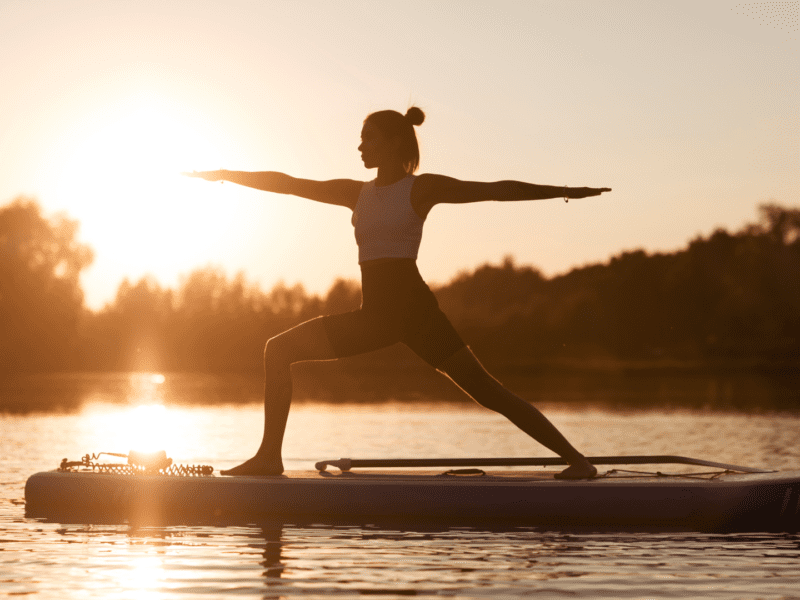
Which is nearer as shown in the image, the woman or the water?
the water

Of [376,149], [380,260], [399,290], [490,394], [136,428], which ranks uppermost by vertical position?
[376,149]

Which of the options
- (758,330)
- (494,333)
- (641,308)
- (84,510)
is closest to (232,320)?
(494,333)

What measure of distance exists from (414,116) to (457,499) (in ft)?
9.10

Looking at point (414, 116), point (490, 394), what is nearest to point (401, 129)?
point (414, 116)

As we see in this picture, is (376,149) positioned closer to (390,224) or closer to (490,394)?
(390,224)

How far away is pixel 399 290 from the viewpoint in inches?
293

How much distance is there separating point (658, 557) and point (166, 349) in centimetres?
12791

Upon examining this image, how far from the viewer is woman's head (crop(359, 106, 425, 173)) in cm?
768

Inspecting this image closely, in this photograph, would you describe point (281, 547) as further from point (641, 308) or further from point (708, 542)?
point (641, 308)

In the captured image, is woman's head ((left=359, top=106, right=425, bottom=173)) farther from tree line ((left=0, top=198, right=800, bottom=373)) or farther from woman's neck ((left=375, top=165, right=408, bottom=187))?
tree line ((left=0, top=198, right=800, bottom=373))

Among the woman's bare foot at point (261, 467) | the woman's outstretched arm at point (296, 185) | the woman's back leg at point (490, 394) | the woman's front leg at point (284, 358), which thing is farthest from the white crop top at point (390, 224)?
the woman's bare foot at point (261, 467)

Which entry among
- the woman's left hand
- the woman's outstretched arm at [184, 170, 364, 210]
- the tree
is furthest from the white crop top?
the tree

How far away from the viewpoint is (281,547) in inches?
266

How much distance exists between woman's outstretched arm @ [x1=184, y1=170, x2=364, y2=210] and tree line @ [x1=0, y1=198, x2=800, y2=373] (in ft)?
209
